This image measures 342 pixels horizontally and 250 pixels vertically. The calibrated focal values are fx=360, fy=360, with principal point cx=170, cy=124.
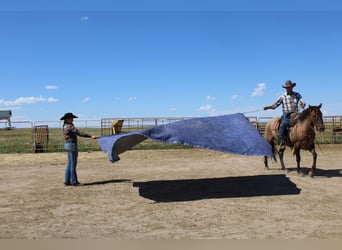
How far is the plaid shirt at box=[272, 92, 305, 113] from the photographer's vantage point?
11.0 m

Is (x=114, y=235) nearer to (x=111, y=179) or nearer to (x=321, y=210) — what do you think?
(x=321, y=210)

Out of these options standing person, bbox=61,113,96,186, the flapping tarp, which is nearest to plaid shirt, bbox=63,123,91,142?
standing person, bbox=61,113,96,186

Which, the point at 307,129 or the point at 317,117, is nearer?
the point at 317,117

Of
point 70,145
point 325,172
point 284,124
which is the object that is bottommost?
point 325,172

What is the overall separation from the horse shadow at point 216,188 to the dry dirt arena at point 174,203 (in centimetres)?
2

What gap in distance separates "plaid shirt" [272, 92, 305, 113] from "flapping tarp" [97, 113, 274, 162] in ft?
8.18

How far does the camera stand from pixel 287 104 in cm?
1109

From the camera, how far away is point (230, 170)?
12.4m

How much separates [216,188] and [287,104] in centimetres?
386

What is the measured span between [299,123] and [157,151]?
9990 mm

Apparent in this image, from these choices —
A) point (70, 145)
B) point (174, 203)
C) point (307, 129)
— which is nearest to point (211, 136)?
point (174, 203)

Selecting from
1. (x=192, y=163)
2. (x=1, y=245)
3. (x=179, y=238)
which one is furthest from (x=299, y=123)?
(x=1, y=245)

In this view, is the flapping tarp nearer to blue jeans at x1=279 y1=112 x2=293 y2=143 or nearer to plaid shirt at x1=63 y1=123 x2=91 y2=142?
plaid shirt at x1=63 y1=123 x2=91 y2=142

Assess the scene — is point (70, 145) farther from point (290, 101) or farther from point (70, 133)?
point (290, 101)
